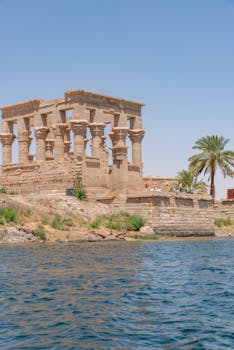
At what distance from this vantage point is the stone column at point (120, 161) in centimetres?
3966

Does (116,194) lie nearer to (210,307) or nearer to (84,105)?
(84,105)

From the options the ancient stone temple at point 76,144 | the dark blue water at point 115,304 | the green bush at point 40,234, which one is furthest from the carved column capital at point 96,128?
the dark blue water at point 115,304

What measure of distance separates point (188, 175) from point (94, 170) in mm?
14009

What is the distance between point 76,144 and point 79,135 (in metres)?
0.64

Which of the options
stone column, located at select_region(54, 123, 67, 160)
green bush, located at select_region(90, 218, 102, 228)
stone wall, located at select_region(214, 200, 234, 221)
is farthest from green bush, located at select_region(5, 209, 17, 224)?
stone wall, located at select_region(214, 200, 234, 221)

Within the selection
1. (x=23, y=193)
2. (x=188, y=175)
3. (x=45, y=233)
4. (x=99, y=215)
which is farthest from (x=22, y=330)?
(x=188, y=175)

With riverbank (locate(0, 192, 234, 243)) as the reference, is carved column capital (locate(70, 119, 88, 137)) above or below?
above

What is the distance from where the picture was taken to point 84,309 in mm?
9859

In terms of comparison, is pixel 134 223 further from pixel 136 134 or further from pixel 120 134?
pixel 136 134

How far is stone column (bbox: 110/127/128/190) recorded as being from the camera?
3966 cm

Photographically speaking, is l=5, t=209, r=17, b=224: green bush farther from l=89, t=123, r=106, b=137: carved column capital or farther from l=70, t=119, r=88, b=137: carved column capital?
l=89, t=123, r=106, b=137: carved column capital

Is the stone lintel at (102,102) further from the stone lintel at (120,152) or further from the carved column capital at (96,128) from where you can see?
the stone lintel at (120,152)

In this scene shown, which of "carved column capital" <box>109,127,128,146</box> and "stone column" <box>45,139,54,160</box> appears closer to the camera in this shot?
"carved column capital" <box>109,127,128,146</box>

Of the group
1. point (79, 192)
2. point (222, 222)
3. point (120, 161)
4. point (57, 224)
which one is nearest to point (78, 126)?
point (120, 161)
